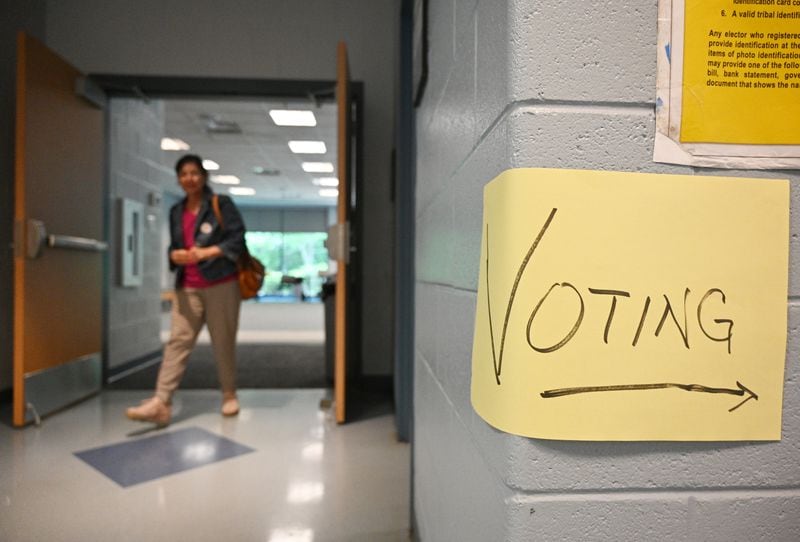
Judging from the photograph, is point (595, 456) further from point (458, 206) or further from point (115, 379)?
point (115, 379)

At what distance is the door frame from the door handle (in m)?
0.45

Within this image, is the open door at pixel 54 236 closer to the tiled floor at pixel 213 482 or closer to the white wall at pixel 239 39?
the tiled floor at pixel 213 482

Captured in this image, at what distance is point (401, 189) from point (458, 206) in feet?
5.18

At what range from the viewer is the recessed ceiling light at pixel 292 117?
6.27 metres

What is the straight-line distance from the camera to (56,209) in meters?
2.73

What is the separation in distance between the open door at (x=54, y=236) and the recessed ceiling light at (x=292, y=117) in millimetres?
3253

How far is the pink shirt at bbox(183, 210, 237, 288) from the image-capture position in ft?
8.62

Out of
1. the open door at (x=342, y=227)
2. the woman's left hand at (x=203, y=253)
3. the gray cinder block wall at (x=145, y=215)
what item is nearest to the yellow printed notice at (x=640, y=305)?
A: the open door at (x=342, y=227)

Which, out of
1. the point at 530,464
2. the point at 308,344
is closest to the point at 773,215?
the point at 530,464

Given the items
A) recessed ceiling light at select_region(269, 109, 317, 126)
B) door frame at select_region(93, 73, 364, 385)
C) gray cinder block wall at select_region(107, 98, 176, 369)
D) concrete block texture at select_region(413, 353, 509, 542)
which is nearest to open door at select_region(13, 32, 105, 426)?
door frame at select_region(93, 73, 364, 385)

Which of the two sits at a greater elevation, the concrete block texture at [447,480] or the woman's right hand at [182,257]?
the woman's right hand at [182,257]

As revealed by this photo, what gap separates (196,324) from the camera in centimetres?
266

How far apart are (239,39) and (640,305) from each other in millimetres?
3470

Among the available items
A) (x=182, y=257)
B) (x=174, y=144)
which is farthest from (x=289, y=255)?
(x=182, y=257)
